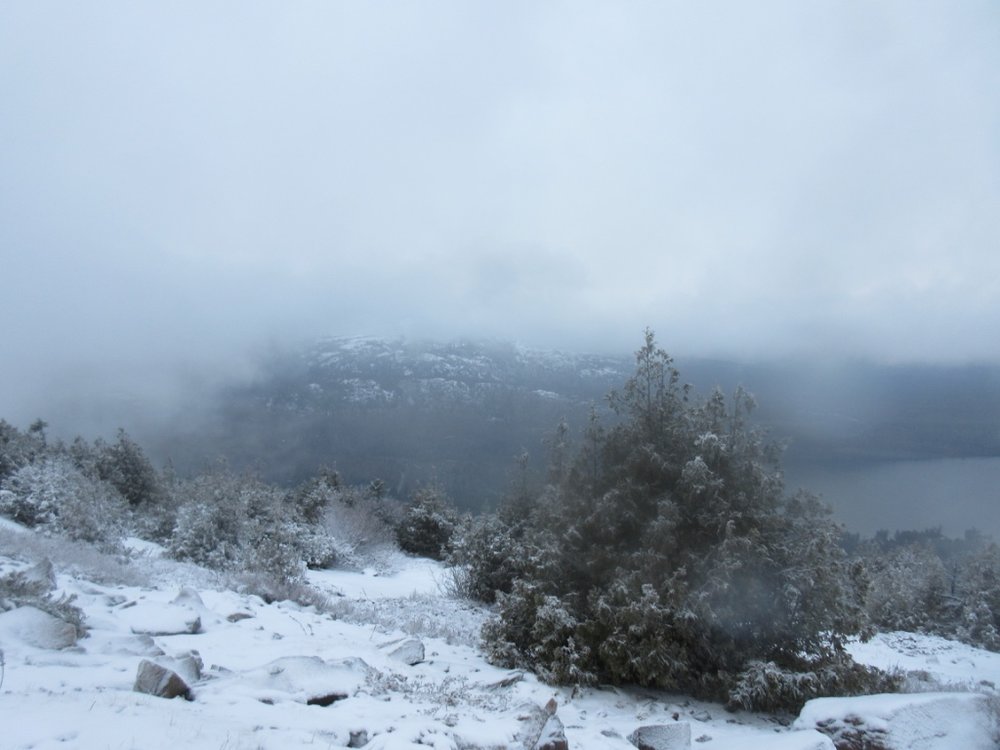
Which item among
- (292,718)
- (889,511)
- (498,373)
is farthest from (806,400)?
(498,373)

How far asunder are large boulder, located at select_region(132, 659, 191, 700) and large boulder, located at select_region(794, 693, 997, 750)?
580 cm

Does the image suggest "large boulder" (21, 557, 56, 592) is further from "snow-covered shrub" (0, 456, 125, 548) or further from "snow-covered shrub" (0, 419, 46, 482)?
"snow-covered shrub" (0, 419, 46, 482)

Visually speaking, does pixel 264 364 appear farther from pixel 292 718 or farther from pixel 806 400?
pixel 292 718

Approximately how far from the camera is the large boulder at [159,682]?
Result: 202 inches

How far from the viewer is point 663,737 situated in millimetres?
5812

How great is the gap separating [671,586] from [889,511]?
54952 millimetres

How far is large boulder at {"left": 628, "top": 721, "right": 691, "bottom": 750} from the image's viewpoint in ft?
18.9

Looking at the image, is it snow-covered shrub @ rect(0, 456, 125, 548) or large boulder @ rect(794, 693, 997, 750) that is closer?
large boulder @ rect(794, 693, 997, 750)

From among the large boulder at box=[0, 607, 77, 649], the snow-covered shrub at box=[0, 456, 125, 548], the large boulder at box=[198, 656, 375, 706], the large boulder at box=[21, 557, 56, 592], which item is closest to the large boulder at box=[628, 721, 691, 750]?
the large boulder at box=[198, 656, 375, 706]

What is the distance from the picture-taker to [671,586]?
310 inches

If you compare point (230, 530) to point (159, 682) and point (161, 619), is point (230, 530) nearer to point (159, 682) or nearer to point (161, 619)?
point (161, 619)

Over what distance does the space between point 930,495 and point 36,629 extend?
66531 millimetres

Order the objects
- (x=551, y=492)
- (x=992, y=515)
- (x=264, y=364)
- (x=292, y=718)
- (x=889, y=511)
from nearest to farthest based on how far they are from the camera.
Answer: (x=292, y=718)
(x=551, y=492)
(x=992, y=515)
(x=889, y=511)
(x=264, y=364)

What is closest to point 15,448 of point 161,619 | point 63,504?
point 63,504
